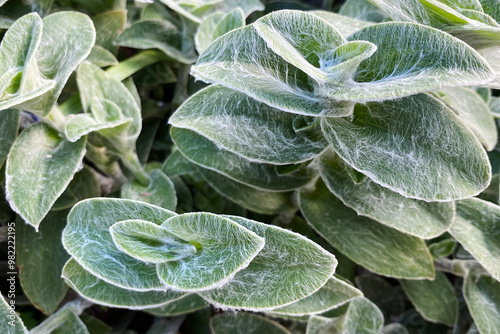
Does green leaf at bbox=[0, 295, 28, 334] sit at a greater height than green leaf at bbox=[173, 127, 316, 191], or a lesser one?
lesser

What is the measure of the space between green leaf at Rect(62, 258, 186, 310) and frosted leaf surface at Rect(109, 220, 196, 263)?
7 cm

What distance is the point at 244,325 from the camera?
2.54 feet

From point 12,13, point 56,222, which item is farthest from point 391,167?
point 12,13

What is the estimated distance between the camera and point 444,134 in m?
0.51

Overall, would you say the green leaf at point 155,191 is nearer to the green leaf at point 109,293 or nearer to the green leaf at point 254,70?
the green leaf at point 109,293

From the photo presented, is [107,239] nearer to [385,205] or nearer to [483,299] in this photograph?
[385,205]

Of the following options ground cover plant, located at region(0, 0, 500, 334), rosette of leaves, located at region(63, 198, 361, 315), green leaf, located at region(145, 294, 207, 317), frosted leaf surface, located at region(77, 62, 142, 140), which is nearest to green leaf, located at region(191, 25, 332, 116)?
ground cover plant, located at region(0, 0, 500, 334)

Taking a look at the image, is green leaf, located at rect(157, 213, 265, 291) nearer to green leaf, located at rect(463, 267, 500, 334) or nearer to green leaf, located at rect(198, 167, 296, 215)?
green leaf, located at rect(198, 167, 296, 215)

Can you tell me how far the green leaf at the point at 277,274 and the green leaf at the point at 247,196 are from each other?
0.18m

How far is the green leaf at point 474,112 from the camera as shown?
27.2 inches

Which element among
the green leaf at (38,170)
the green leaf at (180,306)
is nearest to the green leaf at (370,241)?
the green leaf at (180,306)

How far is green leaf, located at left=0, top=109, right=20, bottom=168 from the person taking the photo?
65 centimetres

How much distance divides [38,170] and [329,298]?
0.43m

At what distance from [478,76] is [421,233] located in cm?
25
